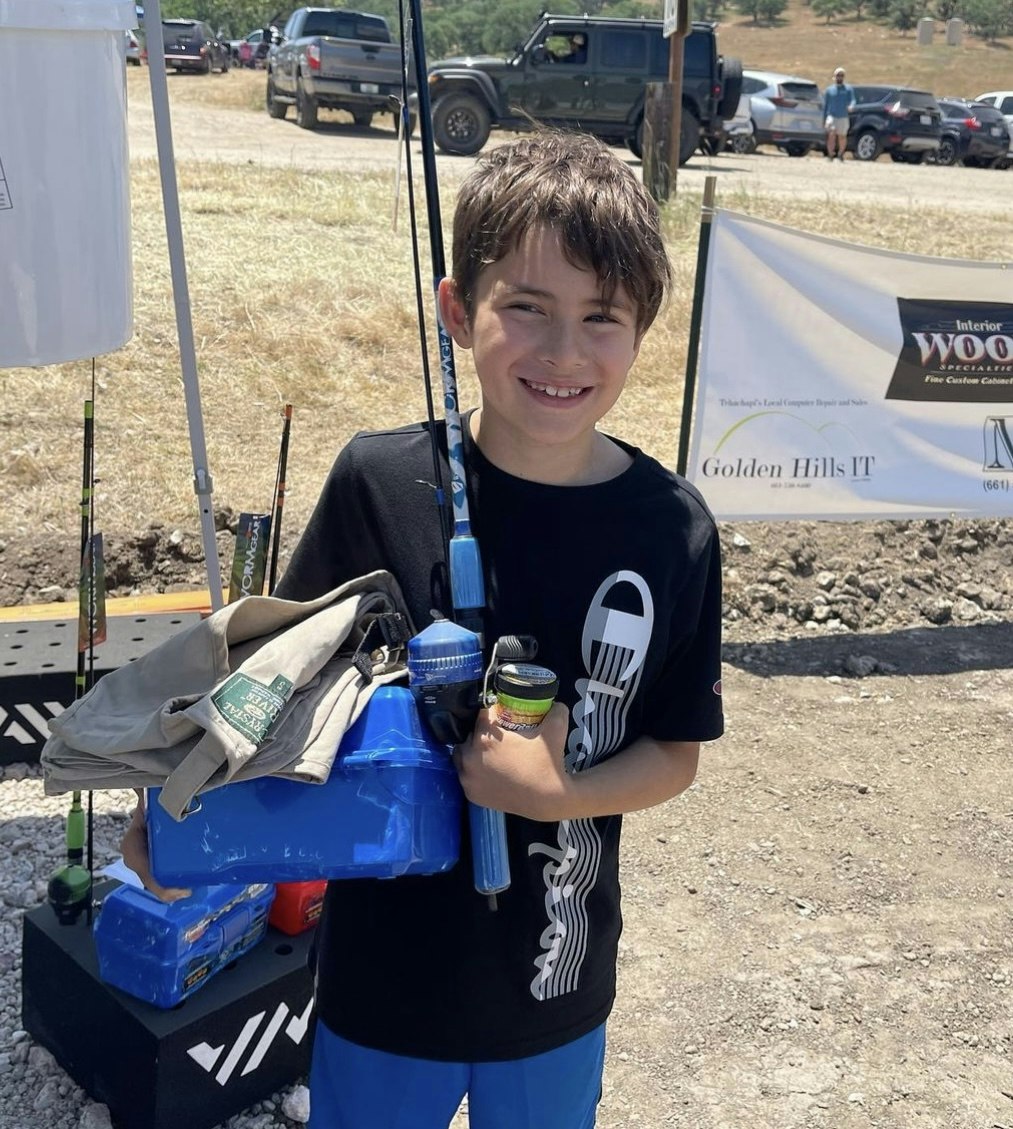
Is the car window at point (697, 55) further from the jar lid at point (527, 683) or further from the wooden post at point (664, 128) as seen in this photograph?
the jar lid at point (527, 683)

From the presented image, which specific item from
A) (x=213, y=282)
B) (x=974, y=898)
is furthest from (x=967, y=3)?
(x=974, y=898)

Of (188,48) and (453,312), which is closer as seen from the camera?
(453,312)

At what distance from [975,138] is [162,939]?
92.0 ft

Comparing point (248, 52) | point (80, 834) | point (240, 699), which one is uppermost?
point (248, 52)

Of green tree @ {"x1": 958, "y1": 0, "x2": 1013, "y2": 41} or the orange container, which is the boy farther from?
green tree @ {"x1": 958, "y1": 0, "x2": 1013, "y2": 41}

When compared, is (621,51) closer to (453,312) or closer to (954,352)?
(954,352)

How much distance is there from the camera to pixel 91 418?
2639 millimetres

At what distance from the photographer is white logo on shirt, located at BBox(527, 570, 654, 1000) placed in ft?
5.82

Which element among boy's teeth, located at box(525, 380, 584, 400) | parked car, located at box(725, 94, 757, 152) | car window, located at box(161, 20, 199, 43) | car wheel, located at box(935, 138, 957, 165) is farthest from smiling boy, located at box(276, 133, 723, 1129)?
car window, located at box(161, 20, 199, 43)

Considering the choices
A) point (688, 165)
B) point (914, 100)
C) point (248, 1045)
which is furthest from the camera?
point (914, 100)

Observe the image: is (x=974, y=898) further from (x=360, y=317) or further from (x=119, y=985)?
(x=360, y=317)

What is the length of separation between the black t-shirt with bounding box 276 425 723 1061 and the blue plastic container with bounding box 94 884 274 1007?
29.2 inches

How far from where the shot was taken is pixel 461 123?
19875 millimetres

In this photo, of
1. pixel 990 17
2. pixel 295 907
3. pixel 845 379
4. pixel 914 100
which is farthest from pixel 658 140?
pixel 990 17
